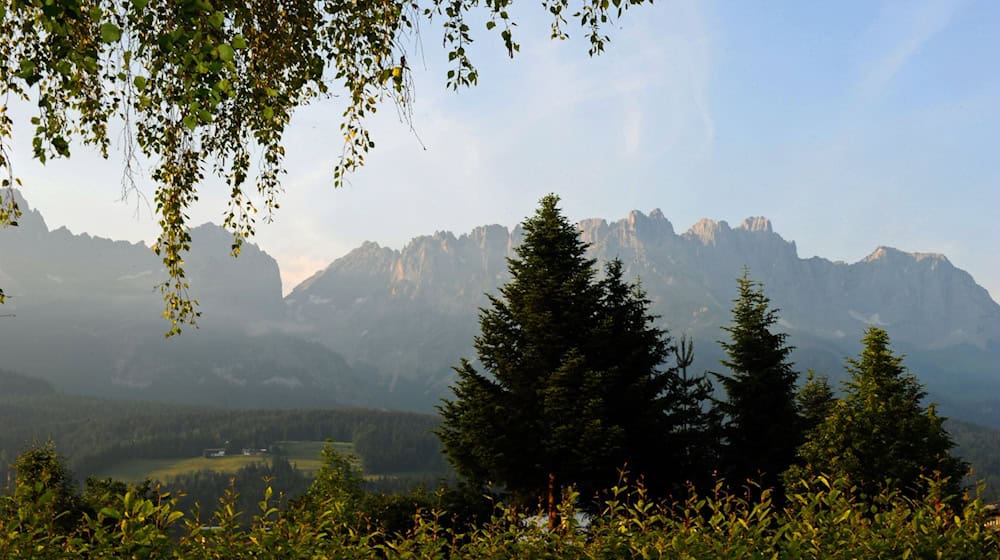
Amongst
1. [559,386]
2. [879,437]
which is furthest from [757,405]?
[559,386]

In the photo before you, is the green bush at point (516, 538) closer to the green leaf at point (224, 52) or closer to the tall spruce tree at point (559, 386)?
the green leaf at point (224, 52)

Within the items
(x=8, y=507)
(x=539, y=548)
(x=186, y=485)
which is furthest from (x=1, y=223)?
(x=186, y=485)

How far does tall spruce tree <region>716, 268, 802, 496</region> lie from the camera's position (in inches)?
1210

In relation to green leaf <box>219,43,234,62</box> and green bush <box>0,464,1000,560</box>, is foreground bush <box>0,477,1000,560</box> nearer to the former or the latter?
green bush <box>0,464,1000,560</box>

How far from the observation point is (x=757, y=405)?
104 feet

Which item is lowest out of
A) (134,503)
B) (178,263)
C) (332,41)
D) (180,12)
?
(134,503)

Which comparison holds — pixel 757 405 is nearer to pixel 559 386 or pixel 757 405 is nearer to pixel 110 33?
pixel 559 386

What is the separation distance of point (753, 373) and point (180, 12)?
107ft

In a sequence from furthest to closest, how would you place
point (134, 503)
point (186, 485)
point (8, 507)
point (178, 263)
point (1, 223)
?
point (186, 485) < point (178, 263) < point (1, 223) < point (8, 507) < point (134, 503)

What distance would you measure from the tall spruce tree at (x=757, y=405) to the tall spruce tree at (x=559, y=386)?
16.2 ft

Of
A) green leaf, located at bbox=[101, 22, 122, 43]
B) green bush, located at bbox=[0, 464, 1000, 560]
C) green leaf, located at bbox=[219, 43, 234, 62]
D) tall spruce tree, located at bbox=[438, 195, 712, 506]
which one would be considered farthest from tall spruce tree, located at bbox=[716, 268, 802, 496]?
green leaf, located at bbox=[101, 22, 122, 43]

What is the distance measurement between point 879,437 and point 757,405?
6414 mm

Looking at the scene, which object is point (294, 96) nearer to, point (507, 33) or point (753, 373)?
point (507, 33)

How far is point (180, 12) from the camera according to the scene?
339 centimetres
